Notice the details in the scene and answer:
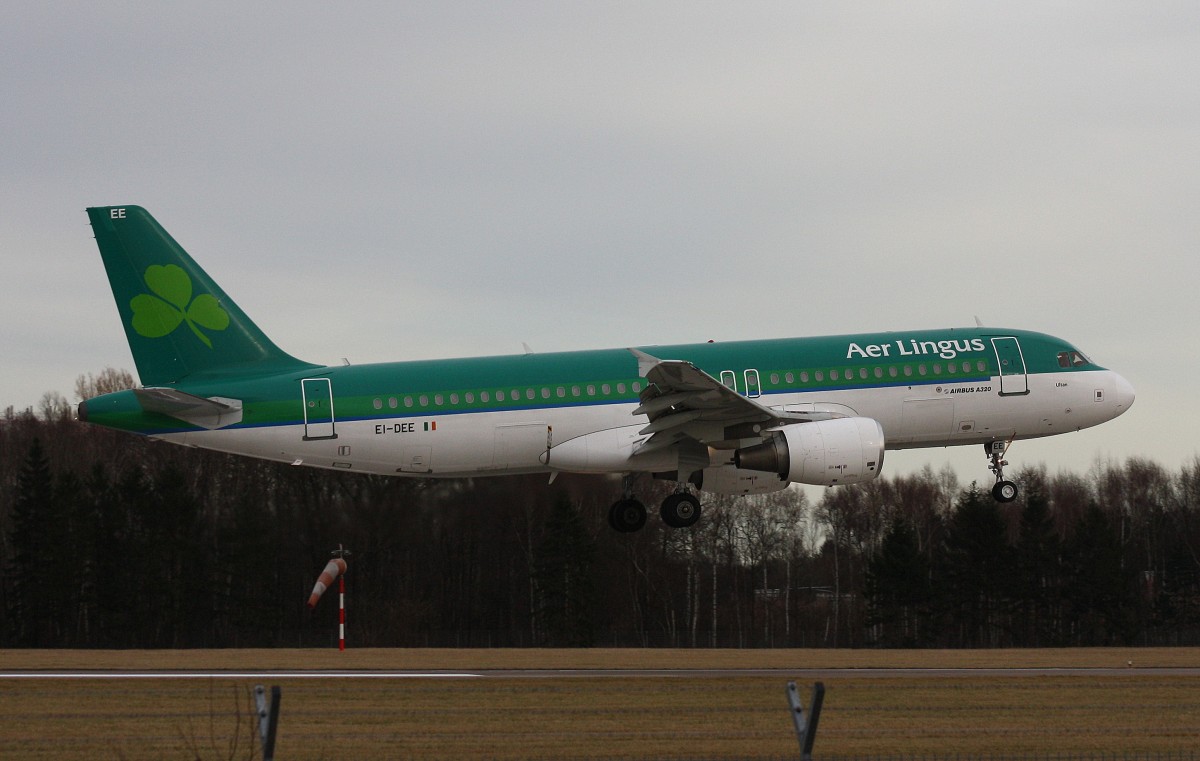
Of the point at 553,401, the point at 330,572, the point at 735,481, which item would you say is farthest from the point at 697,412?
the point at 330,572

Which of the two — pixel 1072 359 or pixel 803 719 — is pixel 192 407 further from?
pixel 803 719

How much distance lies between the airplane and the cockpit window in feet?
5.85

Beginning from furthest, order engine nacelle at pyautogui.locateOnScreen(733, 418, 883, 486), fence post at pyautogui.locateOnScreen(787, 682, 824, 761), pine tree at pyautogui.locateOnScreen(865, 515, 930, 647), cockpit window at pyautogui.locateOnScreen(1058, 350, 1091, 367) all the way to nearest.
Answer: pine tree at pyautogui.locateOnScreen(865, 515, 930, 647) → cockpit window at pyautogui.locateOnScreen(1058, 350, 1091, 367) → engine nacelle at pyautogui.locateOnScreen(733, 418, 883, 486) → fence post at pyautogui.locateOnScreen(787, 682, 824, 761)

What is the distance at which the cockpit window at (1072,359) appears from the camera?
4497 centimetres

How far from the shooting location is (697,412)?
39.8m

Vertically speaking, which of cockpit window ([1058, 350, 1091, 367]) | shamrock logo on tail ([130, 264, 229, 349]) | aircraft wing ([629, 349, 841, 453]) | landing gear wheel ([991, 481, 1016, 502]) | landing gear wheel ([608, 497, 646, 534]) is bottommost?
landing gear wheel ([608, 497, 646, 534])

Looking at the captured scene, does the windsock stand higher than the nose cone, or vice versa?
the nose cone

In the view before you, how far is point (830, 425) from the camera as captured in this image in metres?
39.9

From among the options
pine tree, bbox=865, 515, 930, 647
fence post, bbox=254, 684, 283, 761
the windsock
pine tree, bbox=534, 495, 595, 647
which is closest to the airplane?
the windsock

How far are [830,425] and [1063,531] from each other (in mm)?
68118

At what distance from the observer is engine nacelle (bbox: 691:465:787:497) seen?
137 feet

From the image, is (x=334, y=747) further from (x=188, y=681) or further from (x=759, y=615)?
(x=759, y=615)

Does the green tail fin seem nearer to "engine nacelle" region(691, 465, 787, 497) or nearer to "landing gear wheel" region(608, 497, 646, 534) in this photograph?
"landing gear wheel" region(608, 497, 646, 534)

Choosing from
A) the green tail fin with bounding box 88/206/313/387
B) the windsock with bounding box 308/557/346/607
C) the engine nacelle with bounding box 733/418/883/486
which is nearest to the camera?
the engine nacelle with bounding box 733/418/883/486
